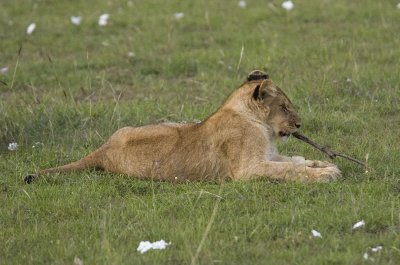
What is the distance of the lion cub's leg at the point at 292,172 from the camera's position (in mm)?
7336

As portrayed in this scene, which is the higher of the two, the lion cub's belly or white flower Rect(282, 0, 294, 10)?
the lion cub's belly

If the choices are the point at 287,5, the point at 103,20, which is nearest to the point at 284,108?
the point at 287,5

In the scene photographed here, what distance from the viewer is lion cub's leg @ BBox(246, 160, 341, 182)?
7336 millimetres

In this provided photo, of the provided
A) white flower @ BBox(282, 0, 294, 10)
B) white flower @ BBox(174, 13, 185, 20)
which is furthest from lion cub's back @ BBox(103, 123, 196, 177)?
white flower @ BBox(174, 13, 185, 20)

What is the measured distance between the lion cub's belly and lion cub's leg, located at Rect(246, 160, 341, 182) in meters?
0.31

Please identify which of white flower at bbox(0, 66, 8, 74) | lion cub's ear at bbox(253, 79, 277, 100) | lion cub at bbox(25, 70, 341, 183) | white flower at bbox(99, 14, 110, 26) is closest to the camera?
lion cub at bbox(25, 70, 341, 183)

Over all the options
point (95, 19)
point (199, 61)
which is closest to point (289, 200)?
point (199, 61)

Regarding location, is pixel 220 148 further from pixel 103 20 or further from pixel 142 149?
pixel 103 20

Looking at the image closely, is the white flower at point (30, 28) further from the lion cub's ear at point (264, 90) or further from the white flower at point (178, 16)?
the lion cub's ear at point (264, 90)

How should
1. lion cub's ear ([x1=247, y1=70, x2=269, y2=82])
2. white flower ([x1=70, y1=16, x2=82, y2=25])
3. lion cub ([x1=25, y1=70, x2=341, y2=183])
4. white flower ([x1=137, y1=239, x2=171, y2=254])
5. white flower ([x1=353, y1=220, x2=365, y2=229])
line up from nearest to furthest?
white flower ([x1=137, y1=239, x2=171, y2=254]) → white flower ([x1=353, y1=220, x2=365, y2=229]) → lion cub ([x1=25, y1=70, x2=341, y2=183]) → lion cub's ear ([x1=247, y1=70, x2=269, y2=82]) → white flower ([x1=70, y1=16, x2=82, y2=25])

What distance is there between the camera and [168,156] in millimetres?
7672

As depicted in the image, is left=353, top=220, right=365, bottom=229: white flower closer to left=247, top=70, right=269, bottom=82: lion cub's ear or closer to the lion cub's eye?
the lion cub's eye

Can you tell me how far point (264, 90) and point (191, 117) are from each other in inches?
70.4

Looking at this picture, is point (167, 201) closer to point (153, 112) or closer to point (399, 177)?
Result: point (399, 177)
